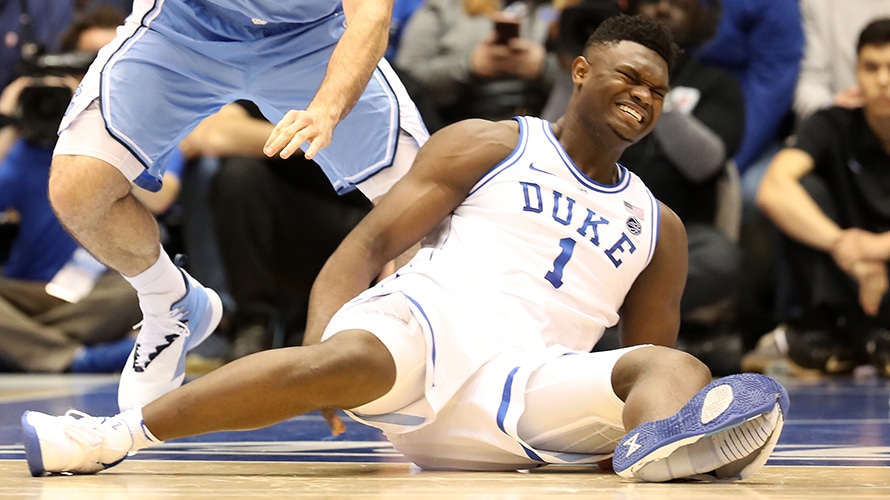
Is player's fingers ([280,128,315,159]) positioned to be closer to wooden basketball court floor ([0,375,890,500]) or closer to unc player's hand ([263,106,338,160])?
unc player's hand ([263,106,338,160])

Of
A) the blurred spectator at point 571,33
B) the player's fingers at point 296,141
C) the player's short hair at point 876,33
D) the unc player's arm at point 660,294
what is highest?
the player's fingers at point 296,141

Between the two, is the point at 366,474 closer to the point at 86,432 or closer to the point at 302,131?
the point at 86,432

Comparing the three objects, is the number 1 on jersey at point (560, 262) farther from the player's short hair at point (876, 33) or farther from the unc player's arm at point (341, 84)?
the player's short hair at point (876, 33)

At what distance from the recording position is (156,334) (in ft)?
11.4

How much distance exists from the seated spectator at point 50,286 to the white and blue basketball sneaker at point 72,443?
3.71 m

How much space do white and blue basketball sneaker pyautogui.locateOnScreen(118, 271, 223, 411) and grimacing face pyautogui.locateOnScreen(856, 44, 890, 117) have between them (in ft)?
12.2

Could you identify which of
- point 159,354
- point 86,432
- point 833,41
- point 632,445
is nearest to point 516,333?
point 632,445

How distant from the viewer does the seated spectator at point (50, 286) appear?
237 inches

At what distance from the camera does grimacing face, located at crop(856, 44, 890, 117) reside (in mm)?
5883

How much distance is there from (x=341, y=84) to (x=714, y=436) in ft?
3.74

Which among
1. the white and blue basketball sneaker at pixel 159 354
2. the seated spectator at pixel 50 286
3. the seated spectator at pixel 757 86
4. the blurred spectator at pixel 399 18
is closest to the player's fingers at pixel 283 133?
the white and blue basketball sneaker at pixel 159 354

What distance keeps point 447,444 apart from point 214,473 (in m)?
0.46

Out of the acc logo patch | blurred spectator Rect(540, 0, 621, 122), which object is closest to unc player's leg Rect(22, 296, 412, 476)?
the acc logo patch

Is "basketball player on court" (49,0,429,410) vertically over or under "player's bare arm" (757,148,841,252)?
over
